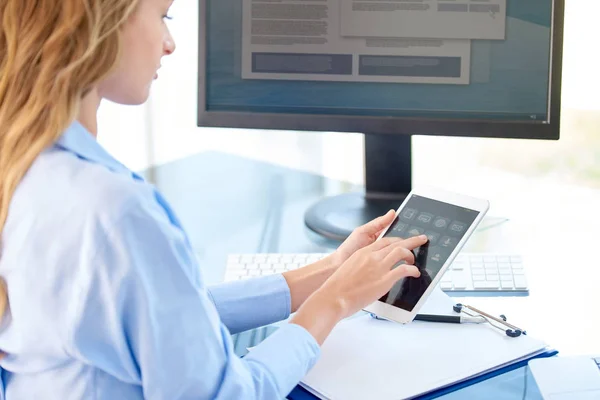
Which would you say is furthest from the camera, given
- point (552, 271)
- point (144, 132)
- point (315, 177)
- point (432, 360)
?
point (144, 132)

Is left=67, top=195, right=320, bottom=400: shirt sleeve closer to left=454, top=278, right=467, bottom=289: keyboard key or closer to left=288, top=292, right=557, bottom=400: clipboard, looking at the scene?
left=288, top=292, right=557, bottom=400: clipboard

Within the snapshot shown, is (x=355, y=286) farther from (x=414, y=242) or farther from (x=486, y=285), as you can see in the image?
(x=486, y=285)

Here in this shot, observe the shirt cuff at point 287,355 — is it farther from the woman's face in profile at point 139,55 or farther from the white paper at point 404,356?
the woman's face in profile at point 139,55

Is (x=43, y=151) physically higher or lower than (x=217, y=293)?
higher

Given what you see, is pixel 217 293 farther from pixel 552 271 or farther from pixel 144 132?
pixel 144 132

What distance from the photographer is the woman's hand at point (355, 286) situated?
2.85 feet

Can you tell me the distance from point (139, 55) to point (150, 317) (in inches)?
9.3

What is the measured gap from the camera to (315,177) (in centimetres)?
151

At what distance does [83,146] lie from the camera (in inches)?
28.4

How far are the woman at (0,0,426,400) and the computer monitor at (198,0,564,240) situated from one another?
0.49m

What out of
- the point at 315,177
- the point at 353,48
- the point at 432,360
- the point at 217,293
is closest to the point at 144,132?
the point at 315,177

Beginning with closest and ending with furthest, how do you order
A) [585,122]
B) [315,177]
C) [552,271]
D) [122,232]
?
[122,232] < [552,271] < [315,177] < [585,122]

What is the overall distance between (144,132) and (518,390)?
1.50 m

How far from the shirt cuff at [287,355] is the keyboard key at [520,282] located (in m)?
0.35
